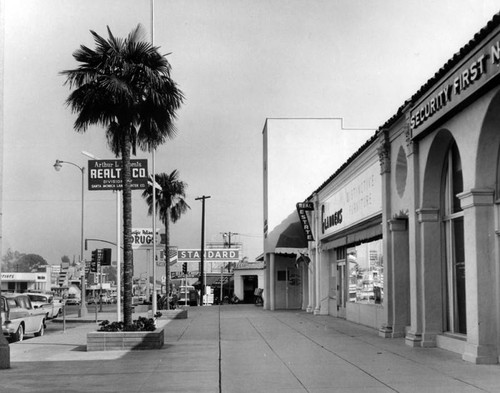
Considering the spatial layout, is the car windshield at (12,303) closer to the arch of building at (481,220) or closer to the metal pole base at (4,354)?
the metal pole base at (4,354)

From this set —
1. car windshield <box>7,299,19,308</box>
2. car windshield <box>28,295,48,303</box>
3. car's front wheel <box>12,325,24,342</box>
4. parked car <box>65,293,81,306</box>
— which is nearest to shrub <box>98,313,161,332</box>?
car's front wheel <box>12,325,24,342</box>

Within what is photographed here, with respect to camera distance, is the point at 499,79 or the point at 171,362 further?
the point at 171,362

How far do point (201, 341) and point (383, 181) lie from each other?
21.3ft

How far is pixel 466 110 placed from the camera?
12828mm

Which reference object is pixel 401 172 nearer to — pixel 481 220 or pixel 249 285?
pixel 481 220

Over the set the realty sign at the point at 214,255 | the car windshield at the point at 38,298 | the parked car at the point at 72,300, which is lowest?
the parked car at the point at 72,300

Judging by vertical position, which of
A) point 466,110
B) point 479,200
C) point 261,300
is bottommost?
point 261,300

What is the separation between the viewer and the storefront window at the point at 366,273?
2142 centimetres

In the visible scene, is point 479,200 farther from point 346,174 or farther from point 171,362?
point 346,174

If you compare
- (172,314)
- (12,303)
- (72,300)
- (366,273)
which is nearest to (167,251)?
(172,314)

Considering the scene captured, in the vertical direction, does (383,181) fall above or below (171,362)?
above

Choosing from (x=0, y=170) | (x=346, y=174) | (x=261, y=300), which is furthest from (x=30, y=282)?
(x=0, y=170)

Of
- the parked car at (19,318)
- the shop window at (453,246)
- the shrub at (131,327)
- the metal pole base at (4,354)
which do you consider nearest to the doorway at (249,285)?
the parked car at (19,318)

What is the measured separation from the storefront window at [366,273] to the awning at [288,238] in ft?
25.2
